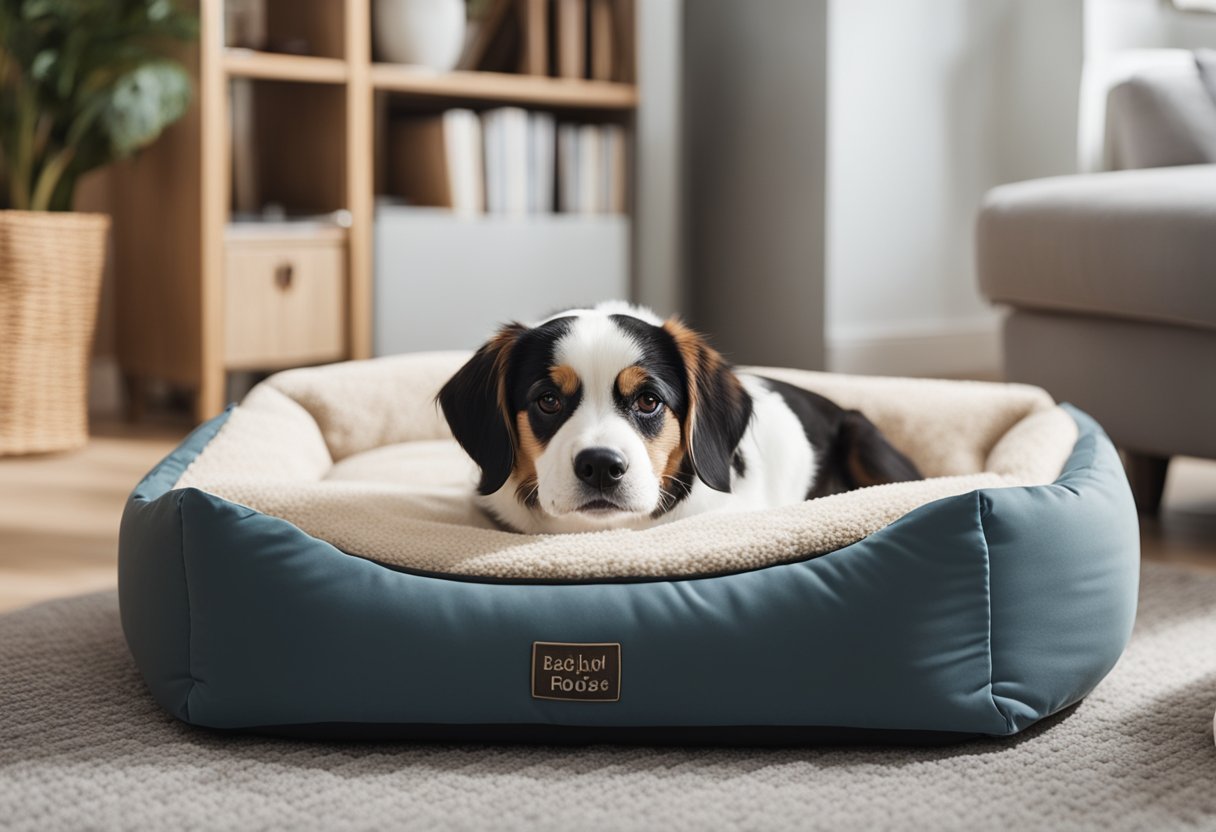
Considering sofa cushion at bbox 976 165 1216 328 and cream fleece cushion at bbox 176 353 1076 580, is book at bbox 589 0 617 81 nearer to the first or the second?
sofa cushion at bbox 976 165 1216 328

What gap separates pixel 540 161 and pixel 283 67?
80 centimetres

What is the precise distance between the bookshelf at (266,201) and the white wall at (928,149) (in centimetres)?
74

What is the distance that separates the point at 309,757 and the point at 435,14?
276cm

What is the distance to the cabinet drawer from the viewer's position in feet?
11.8

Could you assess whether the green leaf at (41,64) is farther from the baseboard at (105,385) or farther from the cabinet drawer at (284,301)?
the baseboard at (105,385)

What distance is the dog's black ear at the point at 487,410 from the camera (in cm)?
179

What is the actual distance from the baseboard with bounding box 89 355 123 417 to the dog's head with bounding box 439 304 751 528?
2.63 m

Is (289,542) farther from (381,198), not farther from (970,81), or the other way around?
(970,81)

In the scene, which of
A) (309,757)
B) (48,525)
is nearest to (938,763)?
(309,757)

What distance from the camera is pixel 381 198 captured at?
409cm

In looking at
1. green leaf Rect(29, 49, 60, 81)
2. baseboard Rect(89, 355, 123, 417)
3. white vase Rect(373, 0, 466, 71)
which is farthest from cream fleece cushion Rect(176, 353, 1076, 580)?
baseboard Rect(89, 355, 123, 417)

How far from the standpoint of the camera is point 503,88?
3982 millimetres

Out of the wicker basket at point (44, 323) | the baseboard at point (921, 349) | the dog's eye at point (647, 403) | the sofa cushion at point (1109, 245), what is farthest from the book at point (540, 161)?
the dog's eye at point (647, 403)

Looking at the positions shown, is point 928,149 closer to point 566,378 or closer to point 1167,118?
point 1167,118
